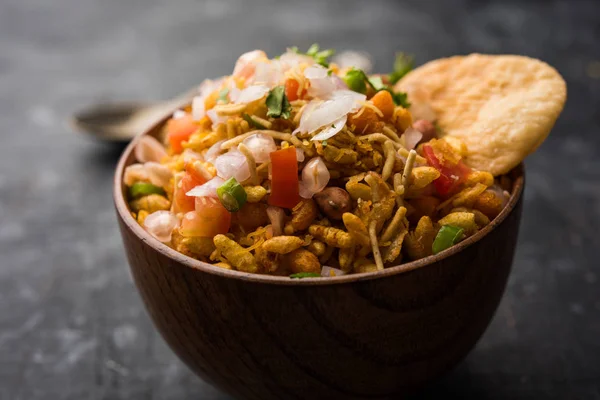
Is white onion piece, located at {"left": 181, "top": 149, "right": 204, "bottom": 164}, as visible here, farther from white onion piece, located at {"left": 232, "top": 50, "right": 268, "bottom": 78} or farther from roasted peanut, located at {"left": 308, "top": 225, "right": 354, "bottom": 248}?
roasted peanut, located at {"left": 308, "top": 225, "right": 354, "bottom": 248}

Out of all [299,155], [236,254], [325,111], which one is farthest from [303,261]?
[325,111]

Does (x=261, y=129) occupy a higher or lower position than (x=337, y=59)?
higher

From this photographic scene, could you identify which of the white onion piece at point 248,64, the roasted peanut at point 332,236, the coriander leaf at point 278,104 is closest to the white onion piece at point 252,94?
the coriander leaf at point 278,104

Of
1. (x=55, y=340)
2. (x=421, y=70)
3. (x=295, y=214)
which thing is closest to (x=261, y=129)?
(x=295, y=214)

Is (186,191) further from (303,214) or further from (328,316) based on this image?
(328,316)

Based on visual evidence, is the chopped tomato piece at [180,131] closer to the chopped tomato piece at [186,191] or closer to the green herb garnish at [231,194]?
the chopped tomato piece at [186,191]

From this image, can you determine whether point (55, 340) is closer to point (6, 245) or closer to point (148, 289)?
point (6, 245)
